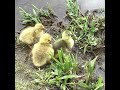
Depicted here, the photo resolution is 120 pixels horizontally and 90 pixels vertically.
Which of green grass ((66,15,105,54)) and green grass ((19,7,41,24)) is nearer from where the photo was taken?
green grass ((66,15,105,54))

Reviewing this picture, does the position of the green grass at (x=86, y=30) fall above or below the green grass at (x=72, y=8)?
below

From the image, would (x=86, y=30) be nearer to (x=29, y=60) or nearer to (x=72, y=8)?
(x=72, y=8)

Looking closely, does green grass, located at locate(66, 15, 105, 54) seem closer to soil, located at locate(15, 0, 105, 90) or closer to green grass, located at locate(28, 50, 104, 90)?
soil, located at locate(15, 0, 105, 90)

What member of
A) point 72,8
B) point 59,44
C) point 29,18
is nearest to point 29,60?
point 59,44

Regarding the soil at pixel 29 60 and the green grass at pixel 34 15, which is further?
the green grass at pixel 34 15

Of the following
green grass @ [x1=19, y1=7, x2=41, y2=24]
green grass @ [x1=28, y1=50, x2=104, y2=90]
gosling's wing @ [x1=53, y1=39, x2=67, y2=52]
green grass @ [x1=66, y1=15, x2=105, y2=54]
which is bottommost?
green grass @ [x1=28, y1=50, x2=104, y2=90]

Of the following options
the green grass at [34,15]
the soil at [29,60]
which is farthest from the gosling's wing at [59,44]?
the green grass at [34,15]

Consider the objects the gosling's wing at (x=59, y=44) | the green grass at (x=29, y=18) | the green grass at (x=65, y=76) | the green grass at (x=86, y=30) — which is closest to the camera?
the green grass at (x=65, y=76)

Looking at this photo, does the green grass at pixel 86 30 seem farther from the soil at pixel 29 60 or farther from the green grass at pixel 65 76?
the green grass at pixel 65 76

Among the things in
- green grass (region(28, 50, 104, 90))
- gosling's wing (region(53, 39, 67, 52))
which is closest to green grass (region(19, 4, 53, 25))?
gosling's wing (region(53, 39, 67, 52))

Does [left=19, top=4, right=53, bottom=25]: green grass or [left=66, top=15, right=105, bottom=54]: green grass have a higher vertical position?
[left=19, top=4, right=53, bottom=25]: green grass

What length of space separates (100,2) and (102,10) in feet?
0.22
